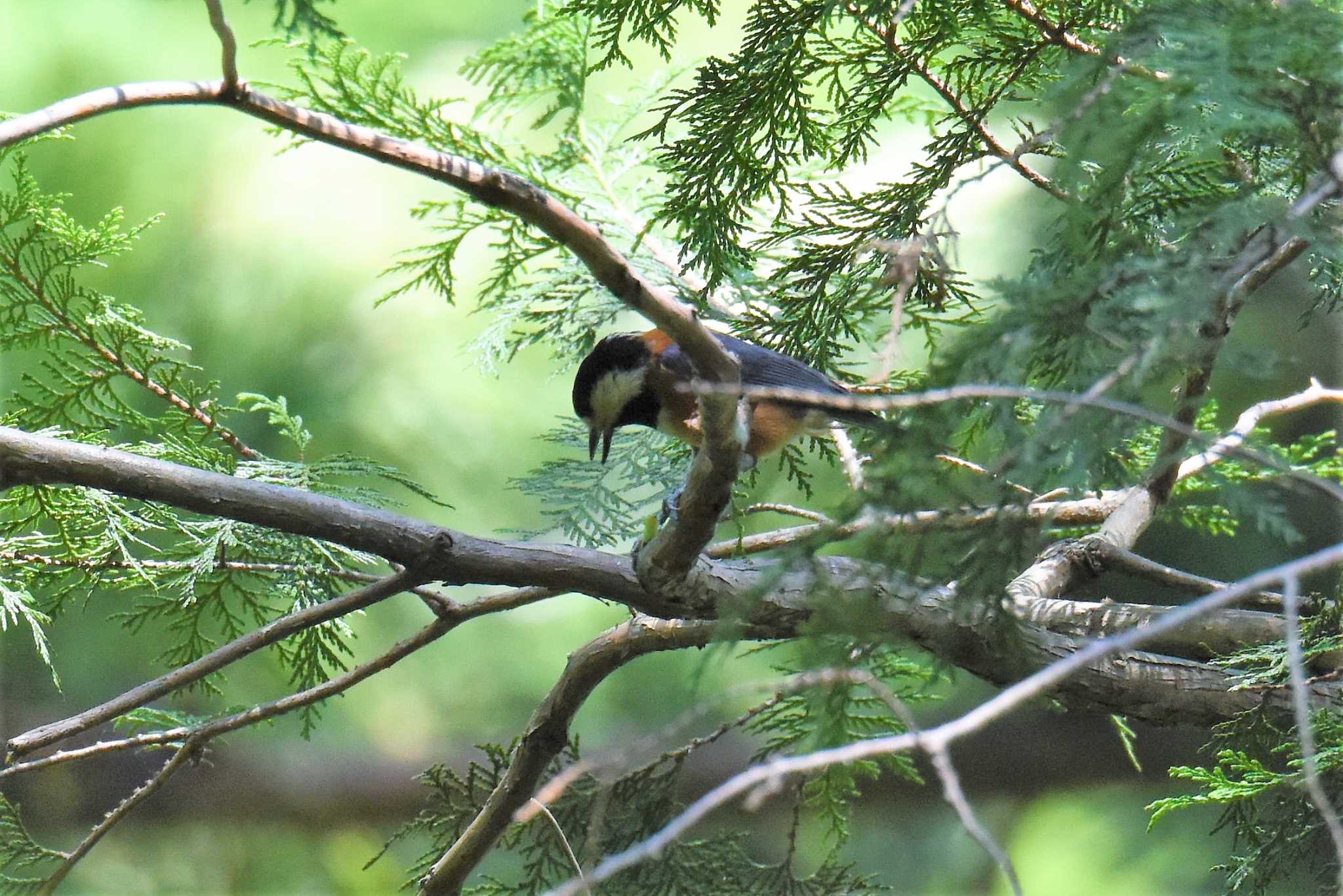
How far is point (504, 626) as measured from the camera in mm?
3367

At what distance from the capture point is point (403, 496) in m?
3.20

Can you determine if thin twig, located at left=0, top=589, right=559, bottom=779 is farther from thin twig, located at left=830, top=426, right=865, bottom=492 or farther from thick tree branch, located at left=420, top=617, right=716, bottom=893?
thin twig, located at left=830, top=426, right=865, bottom=492

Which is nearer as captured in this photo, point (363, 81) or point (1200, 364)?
point (1200, 364)

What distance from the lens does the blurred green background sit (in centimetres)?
275

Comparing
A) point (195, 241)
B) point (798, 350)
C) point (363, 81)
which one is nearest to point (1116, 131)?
point (798, 350)

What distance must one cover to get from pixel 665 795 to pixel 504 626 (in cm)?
181

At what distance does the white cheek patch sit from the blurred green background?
1.35 metres

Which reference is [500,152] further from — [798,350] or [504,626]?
[504,626]

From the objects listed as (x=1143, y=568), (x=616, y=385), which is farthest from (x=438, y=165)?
(x=1143, y=568)

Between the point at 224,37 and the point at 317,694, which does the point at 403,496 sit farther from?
the point at 224,37

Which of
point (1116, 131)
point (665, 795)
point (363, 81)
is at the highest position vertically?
point (363, 81)

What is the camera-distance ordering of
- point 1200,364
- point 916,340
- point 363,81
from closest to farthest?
point 1200,364
point 363,81
point 916,340

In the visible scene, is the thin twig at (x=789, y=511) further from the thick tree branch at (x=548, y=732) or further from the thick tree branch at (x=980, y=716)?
the thick tree branch at (x=980, y=716)

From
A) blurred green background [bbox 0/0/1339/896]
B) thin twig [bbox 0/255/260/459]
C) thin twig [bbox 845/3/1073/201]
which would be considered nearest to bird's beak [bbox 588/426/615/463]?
thin twig [bbox 0/255/260/459]
